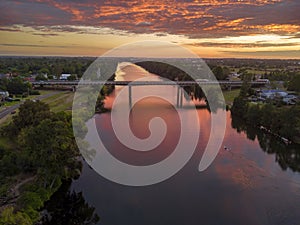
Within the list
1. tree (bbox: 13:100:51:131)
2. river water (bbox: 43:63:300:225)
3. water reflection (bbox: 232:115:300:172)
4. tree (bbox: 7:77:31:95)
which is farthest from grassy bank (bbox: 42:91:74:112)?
water reflection (bbox: 232:115:300:172)

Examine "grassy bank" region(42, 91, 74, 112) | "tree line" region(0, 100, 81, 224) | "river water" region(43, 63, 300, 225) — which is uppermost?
"tree line" region(0, 100, 81, 224)

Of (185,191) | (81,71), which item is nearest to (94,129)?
(185,191)

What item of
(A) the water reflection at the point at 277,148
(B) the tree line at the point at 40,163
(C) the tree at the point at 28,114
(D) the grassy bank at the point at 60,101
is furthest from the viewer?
(D) the grassy bank at the point at 60,101

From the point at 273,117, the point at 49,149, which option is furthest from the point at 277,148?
the point at 49,149

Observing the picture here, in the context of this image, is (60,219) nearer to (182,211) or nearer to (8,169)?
(8,169)

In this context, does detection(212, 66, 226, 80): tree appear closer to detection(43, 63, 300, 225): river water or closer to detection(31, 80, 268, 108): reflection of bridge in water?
detection(31, 80, 268, 108): reflection of bridge in water

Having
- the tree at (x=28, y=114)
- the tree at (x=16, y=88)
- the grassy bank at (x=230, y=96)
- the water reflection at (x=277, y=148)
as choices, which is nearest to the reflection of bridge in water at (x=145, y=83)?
the grassy bank at (x=230, y=96)

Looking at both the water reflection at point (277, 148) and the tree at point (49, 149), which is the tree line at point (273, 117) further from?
the tree at point (49, 149)

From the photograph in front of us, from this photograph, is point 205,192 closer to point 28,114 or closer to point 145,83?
point 28,114
